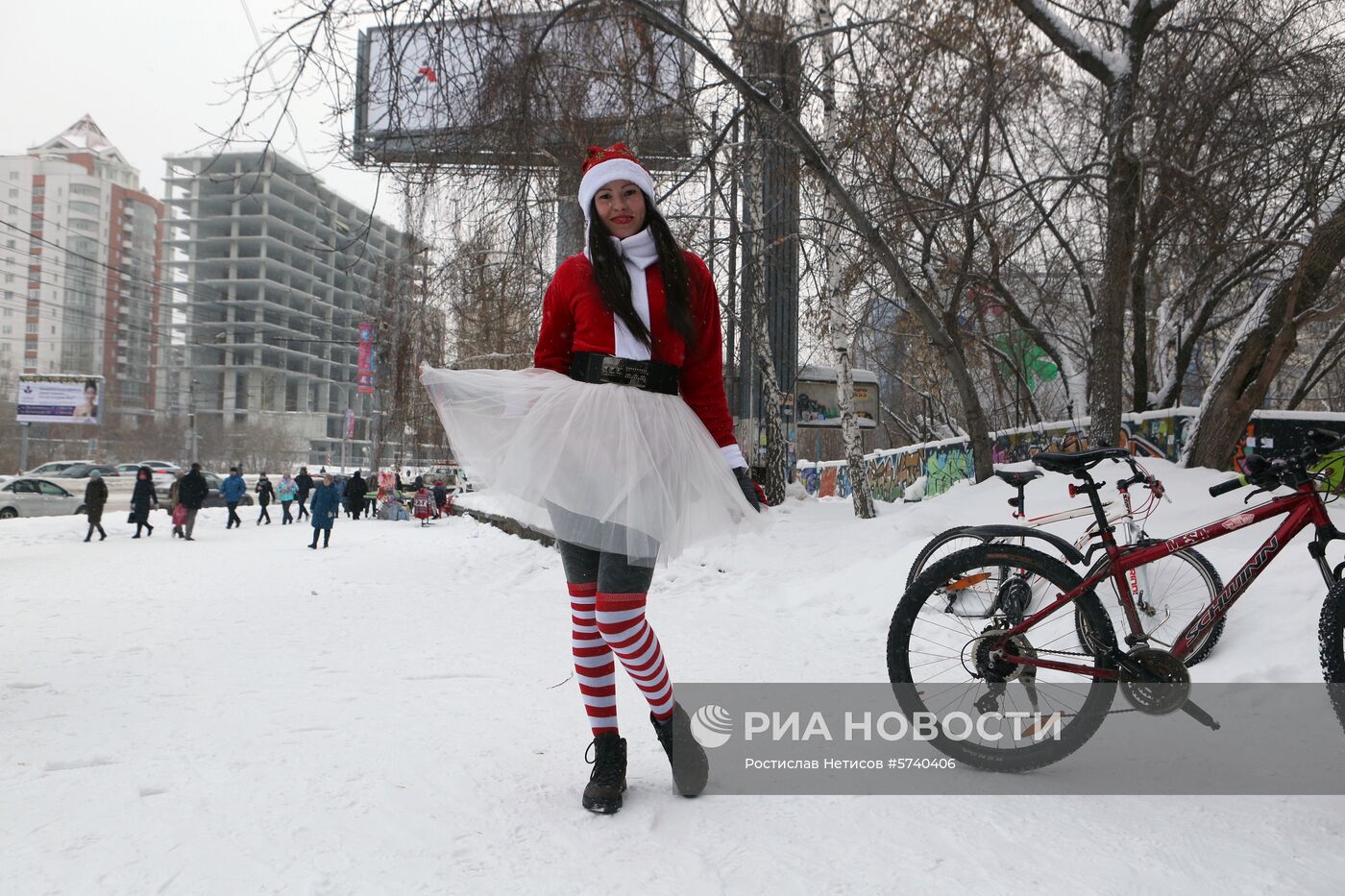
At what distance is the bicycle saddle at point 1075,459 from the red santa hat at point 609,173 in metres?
1.68

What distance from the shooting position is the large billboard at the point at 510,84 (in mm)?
5953

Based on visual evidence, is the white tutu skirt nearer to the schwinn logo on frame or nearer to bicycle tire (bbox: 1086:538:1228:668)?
bicycle tire (bbox: 1086:538:1228:668)

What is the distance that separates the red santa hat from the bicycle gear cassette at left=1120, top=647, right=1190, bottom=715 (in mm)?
2241

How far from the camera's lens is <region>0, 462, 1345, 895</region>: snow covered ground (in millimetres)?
1988

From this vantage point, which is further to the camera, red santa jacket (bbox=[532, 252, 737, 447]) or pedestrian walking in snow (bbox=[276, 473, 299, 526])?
pedestrian walking in snow (bbox=[276, 473, 299, 526])

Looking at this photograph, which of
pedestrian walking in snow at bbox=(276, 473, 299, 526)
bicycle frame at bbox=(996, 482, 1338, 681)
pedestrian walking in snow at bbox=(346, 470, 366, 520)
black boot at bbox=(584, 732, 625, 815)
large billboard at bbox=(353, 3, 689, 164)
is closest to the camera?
black boot at bbox=(584, 732, 625, 815)

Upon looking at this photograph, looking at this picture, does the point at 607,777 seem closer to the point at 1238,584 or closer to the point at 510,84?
the point at 1238,584

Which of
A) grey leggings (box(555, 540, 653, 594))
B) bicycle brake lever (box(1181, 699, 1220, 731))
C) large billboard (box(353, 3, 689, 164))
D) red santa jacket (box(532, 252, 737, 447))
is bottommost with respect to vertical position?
bicycle brake lever (box(1181, 699, 1220, 731))

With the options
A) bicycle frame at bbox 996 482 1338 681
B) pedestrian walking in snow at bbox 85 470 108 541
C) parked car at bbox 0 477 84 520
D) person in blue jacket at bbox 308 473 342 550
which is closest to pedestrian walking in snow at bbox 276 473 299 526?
parked car at bbox 0 477 84 520

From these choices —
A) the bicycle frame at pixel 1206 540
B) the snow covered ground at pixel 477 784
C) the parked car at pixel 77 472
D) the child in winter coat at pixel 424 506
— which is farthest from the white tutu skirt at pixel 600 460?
the parked car at pixel 77 472

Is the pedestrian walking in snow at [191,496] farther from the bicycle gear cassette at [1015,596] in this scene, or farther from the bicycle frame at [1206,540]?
the bicycle frame at [1206,540]

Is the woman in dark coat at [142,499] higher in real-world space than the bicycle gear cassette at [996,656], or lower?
lower

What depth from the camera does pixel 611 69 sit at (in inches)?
299

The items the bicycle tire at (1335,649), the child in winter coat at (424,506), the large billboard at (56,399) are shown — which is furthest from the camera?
the large billboard at (56,399)
